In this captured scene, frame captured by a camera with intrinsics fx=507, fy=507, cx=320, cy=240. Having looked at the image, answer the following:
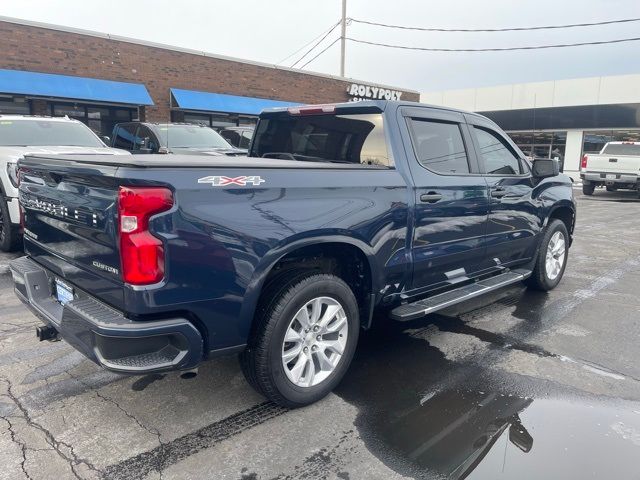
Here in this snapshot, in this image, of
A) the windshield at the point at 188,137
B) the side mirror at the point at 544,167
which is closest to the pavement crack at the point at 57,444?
the side mirror at the point at 544,167

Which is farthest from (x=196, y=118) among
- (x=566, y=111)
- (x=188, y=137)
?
(x=566, y=111)

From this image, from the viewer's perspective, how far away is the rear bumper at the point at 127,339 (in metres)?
2.45

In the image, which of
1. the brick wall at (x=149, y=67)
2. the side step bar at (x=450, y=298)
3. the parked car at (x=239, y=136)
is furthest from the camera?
the brick wall at (x=149, y=67)

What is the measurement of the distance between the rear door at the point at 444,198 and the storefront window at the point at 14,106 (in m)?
14.1

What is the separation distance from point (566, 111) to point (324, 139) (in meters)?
30.7

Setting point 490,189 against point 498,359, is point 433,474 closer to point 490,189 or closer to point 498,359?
point 498,359

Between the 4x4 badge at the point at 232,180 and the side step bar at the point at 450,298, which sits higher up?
the 4x4 badge at the point at 232,180

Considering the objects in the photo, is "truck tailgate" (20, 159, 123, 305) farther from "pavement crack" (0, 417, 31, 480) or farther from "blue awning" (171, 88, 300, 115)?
"blue awning" (171, 88, 300, 115)

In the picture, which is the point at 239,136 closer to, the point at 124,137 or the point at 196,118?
the point at 124,137

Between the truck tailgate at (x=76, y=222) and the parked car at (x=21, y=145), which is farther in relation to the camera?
the parked car at (x=21, y=145)

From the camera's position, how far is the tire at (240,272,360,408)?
9.52ft

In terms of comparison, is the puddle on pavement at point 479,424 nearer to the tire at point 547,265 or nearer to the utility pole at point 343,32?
the tire at point 547,265

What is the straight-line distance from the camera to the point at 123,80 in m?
16.4

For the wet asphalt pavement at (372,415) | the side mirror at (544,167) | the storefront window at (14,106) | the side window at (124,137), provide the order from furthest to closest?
the storefront window at (14,106), the side window at (124,137), the side mirror at (544,167), the wet asphalt pavement at (372,415)
